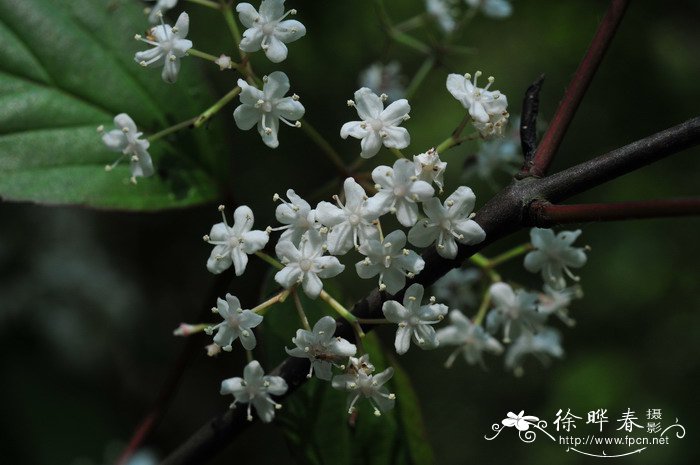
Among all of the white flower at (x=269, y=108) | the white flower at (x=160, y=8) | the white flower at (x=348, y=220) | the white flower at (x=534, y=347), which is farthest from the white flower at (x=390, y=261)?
the white flower at (x=534, y=347)

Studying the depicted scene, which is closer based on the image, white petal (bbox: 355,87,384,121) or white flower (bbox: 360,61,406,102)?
white petal (bbox: 355,87,384,121)

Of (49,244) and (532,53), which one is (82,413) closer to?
(49,244)

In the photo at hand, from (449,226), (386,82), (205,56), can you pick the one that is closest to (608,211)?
(449,226)

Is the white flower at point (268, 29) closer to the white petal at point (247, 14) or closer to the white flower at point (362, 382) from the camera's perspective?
the white petal at point (247, 14)

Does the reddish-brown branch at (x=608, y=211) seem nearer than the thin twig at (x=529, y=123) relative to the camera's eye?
Yes

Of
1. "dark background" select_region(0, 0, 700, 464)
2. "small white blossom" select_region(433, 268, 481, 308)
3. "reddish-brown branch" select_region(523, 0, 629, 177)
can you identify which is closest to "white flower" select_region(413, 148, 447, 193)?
"reddish-brown branch" select_region(523, 0, 629, 177)

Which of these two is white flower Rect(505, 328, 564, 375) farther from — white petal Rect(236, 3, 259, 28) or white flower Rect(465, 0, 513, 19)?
white petal Rect(236, 3, 259, 28)

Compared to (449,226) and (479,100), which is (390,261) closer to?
(449,226)
